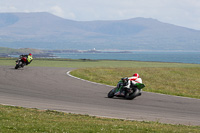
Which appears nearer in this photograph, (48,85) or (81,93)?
(81,93)

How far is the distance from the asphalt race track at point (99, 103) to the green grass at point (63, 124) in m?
1.37

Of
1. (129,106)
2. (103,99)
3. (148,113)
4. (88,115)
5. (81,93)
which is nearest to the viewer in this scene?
(88,115)

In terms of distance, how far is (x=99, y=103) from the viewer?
1822cm

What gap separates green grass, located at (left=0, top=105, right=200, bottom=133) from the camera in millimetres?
10711

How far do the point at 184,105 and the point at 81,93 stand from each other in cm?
613

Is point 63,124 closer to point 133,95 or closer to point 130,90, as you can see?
point 133,95

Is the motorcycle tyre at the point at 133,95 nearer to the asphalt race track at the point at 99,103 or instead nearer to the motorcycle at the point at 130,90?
the motorcycle at the point at 130,90

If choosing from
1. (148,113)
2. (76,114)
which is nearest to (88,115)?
(76,114)

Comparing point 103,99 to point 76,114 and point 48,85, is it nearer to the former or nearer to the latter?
point 76,114

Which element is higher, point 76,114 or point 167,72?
point 167,72

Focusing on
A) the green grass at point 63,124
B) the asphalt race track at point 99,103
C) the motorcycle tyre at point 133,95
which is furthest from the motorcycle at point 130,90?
the green grass at point 63,124

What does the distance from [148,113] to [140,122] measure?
7.89 feet

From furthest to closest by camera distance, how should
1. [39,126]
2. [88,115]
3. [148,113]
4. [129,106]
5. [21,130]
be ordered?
[129,106] < [148,113] < [88,115] < [39,126] < [21,130]

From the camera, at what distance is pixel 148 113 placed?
52.5ft
